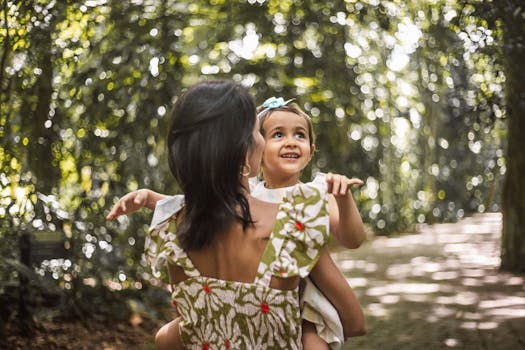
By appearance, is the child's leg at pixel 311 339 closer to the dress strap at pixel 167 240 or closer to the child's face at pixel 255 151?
the dress strap at pixel 167 240

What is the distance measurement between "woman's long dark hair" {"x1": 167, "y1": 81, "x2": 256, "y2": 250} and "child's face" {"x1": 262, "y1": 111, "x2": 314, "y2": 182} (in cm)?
50

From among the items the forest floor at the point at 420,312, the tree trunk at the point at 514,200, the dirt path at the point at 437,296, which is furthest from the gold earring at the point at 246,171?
the tree trunk at the point at 514,200

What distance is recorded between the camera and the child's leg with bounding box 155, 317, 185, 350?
6.76ft

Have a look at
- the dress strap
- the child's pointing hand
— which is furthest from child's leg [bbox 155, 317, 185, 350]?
the child's pointing hand

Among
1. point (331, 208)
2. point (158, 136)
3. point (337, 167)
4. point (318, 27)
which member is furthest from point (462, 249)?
point (331, 208)

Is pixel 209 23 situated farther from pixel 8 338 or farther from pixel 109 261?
pixel 8 338

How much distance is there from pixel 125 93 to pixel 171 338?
399 centimetres

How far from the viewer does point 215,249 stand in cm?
189

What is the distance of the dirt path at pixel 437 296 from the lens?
198 inches

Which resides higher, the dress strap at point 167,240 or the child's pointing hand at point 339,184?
the child's pointing hand at point 339,184

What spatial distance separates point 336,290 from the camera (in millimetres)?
1903

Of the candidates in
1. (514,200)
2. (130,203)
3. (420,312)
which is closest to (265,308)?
(130,203)

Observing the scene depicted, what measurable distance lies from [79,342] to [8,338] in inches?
24.6

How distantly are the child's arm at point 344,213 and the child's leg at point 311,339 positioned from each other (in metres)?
0.24
